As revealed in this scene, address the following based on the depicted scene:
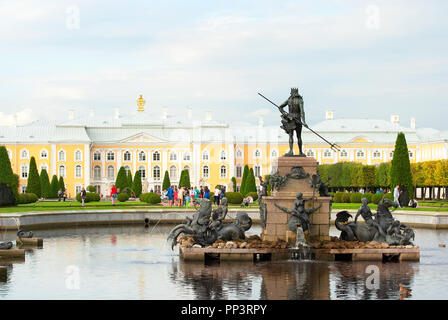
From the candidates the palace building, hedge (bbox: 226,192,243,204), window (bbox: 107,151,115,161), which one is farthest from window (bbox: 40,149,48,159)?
hedge (bbox: 226,192,243,204)

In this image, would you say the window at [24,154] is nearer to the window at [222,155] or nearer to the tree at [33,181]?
the window at [222,155]

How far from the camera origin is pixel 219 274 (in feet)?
49.6

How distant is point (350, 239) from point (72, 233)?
32.6 feet

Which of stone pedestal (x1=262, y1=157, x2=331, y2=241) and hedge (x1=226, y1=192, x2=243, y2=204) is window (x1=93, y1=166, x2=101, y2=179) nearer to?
hedge (x1=226, y1=192, x2=243, y2=204)

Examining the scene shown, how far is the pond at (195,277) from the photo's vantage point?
1303 cm

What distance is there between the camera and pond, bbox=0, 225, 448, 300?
1303 cm

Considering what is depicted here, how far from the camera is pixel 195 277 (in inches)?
581

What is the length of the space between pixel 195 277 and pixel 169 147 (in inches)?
3049

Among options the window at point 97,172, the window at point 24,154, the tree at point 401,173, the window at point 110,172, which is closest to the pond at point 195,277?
the tree at point 401,173

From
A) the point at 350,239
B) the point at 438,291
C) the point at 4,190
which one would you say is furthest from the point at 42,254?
the point at 4,190

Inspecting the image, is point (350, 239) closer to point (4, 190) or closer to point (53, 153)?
point (4, 190)

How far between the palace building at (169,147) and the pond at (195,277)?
70.8m

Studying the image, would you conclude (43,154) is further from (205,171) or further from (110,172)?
(205,171)

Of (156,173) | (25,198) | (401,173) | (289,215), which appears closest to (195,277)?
(289,215)
